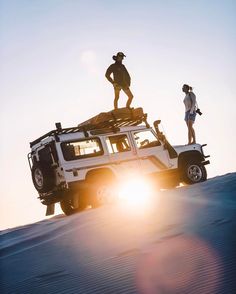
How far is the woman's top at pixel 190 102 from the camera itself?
11648mm

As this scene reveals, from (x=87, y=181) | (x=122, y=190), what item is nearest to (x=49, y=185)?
(x=87, y=181)

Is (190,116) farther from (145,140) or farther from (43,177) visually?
(43,177)

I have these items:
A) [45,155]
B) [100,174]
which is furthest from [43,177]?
[100,174]

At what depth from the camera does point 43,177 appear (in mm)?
8547

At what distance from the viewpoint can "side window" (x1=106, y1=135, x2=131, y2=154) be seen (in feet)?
30.9

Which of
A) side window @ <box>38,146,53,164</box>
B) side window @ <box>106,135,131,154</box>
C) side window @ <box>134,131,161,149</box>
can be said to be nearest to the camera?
side window @ <box>38,146,53,164</box>

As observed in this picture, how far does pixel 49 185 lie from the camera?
28.5 feet

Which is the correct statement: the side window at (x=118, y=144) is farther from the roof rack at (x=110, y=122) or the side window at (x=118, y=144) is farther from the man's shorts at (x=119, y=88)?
the man's shorts at (x=119, y=88)

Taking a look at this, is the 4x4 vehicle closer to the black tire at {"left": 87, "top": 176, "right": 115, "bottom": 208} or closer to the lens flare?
the black tire at {"left": 87, "top": 176, "right": 115, "bottom": 208}

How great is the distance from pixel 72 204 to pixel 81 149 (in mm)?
1435

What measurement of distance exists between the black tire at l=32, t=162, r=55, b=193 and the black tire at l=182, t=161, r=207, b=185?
3.95 meters

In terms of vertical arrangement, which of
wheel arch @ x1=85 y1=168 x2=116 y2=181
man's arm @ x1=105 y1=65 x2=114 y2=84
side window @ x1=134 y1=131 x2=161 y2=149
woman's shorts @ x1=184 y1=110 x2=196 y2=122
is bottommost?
wheel arch @ x1=85 y1=168 x2=116 y2=181

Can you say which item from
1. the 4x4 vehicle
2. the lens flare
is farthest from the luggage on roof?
the lens flare

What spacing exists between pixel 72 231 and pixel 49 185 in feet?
14.1
